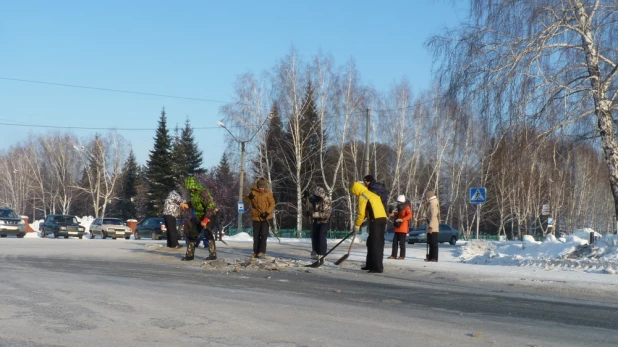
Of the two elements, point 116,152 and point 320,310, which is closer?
point 320,310

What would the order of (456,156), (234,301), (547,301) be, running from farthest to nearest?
(456,156), (547,301), (234,301)

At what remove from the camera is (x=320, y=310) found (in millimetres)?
8594

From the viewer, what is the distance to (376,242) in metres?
14.4

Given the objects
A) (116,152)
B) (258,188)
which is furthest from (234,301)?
(116,152)

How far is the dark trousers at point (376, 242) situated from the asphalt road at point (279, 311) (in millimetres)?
949

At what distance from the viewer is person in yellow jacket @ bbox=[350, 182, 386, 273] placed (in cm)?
1433

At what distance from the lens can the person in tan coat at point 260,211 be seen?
17.0m

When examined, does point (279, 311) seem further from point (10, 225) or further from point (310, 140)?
point (310, 140)

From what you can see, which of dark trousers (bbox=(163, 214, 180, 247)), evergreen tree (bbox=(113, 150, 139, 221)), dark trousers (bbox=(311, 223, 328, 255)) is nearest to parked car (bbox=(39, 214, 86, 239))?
dark trousers (bbox=(163, 214, 180, 247))

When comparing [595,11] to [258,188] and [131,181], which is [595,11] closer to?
[258,188]

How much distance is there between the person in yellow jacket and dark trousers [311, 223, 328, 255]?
2.79 m

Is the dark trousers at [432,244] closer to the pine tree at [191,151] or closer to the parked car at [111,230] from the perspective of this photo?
the parked car at [111,230]

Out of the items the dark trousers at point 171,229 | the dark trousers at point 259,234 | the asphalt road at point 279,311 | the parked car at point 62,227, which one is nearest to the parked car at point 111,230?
the parked car at point 62,227

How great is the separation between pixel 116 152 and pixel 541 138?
79062 mm
